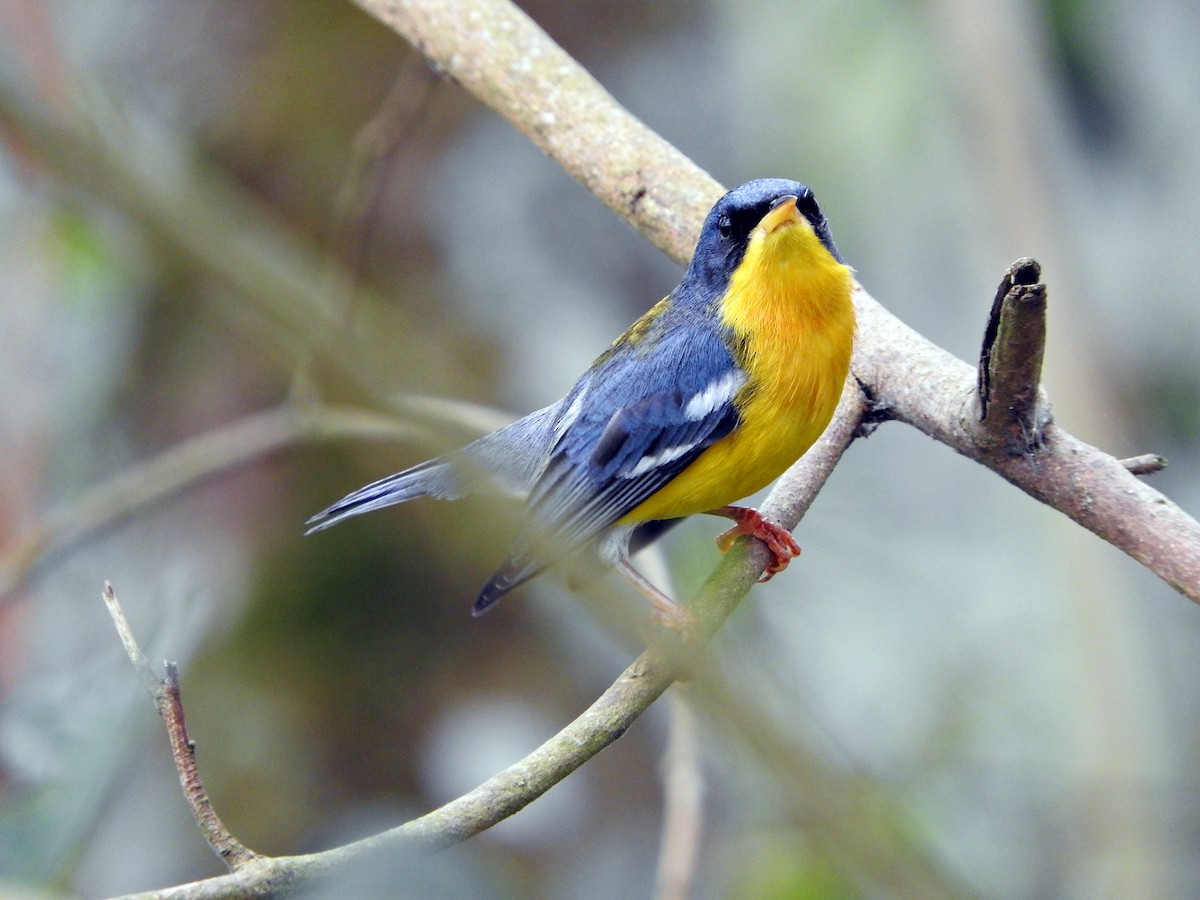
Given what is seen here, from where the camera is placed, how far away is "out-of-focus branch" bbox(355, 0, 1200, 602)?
2736mm

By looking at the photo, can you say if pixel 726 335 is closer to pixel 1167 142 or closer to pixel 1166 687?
pixel 1166 687

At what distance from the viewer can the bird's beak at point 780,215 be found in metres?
2.91

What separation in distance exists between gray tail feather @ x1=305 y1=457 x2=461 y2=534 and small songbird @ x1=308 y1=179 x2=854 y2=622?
0.29 meters

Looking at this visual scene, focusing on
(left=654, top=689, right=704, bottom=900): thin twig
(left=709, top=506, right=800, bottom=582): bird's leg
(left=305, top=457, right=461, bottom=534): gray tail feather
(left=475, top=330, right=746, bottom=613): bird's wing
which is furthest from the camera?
(left=305, top=457, right=461, bottom=534): gray tail feather

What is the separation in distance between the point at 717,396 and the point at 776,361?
0.59ft

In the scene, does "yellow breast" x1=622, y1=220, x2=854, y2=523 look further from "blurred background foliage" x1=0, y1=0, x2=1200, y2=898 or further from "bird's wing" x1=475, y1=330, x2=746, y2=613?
"blurred background foliage" x1=0, y1=0, x2=1200, y2=898

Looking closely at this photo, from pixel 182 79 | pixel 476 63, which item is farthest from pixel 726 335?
pixel 182 79

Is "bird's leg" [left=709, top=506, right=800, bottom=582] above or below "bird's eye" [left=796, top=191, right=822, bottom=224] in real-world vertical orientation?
below

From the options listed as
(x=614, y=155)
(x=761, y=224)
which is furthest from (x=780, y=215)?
(x=614, y=155)

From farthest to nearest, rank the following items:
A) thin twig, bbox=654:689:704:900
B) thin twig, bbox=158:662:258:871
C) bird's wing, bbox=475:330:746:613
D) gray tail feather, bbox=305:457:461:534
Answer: gray tail feather, bbox=305:457:461:534 → bird's wing, bbox=475:330:746:613 → thin twig, bbox=654:689:704:900 → thin twig, bbox=158:662:258:871

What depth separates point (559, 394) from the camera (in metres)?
5.02

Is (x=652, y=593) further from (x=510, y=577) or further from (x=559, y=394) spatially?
(x=559, y=394)

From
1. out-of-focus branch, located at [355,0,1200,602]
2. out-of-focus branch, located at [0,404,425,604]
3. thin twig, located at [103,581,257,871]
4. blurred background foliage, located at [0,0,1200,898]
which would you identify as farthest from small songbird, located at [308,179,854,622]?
thin twig, located at [103,581,257,871]

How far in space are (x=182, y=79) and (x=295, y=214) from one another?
0.82m
